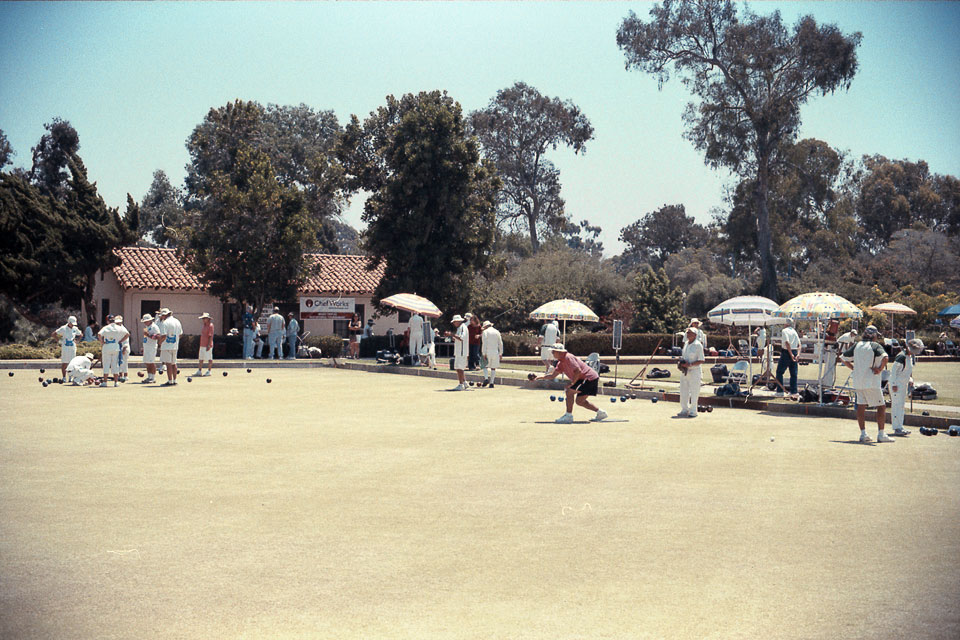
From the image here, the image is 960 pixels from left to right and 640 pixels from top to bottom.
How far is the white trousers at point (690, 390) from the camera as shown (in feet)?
50.0

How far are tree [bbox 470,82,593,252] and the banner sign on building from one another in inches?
946

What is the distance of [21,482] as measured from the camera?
27.1 feet

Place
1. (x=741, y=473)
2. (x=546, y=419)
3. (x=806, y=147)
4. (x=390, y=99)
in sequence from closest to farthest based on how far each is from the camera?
1. (x=741, y=473)
2. (x=546, y=419)
3. (x=390, y=99)
4. (x=806, y=147)

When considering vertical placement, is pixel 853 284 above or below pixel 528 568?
above

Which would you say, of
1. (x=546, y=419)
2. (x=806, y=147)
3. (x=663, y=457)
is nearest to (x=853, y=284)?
(x=806, y=147)

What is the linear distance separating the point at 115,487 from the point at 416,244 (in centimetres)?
2809

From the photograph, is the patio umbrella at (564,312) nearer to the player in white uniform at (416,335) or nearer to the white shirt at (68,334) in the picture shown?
the player in white uniform at (416,335)

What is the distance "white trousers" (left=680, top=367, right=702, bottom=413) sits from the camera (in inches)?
599

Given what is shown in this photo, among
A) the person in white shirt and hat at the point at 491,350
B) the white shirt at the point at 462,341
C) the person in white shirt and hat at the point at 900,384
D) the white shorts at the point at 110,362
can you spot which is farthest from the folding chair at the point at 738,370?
the white shorts at the point at 110,362

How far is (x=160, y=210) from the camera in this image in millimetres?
61812

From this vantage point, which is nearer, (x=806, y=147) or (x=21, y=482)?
(x=21, y=482)

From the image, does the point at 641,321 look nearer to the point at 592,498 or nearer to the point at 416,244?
the point at 416,244

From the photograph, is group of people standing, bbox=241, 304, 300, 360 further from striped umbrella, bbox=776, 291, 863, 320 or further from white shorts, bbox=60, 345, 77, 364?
striped umbrella, bbox=776, 291, 863, 320

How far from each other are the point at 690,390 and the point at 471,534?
9.51 m
